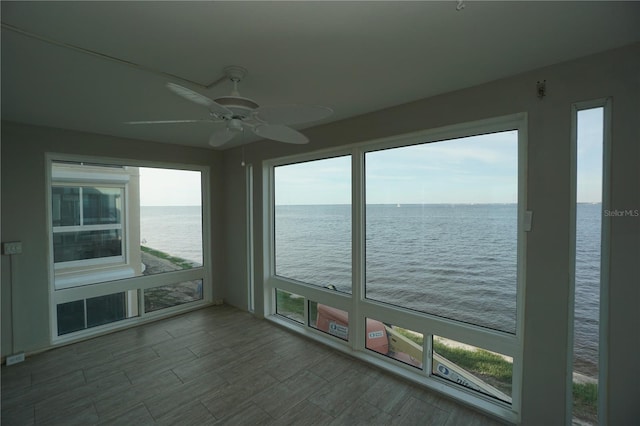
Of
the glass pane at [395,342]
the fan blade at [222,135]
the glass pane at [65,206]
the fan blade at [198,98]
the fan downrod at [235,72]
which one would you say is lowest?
the glass pane at [395,342]

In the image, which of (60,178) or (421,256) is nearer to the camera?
(421,256)

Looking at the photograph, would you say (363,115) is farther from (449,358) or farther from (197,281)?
(197,281)

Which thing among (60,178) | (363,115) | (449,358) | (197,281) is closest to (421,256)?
(449,358)

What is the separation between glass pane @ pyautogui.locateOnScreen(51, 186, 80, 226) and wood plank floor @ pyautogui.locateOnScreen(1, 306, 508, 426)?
152 centimetres

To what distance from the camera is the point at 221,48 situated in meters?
A: 1.67

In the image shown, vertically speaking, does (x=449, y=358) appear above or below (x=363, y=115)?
below

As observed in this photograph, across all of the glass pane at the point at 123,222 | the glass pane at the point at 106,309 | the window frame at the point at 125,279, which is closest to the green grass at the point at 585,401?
the window frame at the point at 125,279

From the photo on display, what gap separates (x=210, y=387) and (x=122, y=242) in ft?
8.35

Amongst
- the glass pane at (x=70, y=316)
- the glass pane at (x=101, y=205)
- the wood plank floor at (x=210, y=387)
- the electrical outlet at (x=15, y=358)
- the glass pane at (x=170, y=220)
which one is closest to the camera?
the wood plank floor at (x=210, y=387)

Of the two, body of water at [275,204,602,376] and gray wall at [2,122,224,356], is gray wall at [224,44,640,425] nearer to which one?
body of water at [275,204,602,376]

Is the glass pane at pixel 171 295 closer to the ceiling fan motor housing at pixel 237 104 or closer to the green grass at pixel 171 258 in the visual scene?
the green grass at pixel 171 258

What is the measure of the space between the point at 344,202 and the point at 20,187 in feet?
11.8

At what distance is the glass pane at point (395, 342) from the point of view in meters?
2.78

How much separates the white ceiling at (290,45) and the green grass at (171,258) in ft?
7.58
